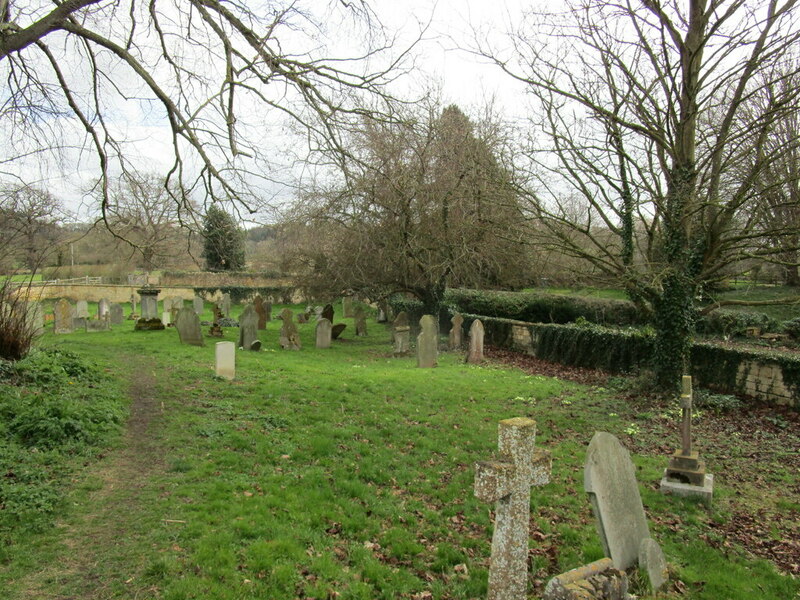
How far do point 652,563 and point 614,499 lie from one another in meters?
0.55

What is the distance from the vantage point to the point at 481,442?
761 centimetres

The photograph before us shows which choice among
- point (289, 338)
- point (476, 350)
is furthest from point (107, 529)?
point (289, 338)

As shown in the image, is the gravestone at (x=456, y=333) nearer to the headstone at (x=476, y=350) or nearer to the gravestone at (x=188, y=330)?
the headstone at (x=476, y=350)

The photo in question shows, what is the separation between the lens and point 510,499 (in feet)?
11.9

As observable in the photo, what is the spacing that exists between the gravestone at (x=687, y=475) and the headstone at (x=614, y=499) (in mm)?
2060

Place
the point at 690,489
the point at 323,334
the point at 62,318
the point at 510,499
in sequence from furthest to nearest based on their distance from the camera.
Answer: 1. the point at 62,318
2. the point at 323,334
3. the point at 690,489
4. the point at 510,499

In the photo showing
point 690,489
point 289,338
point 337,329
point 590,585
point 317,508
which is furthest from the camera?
point 337,329

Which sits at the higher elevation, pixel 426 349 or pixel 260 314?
pixel 260 314

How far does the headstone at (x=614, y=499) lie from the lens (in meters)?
3.99

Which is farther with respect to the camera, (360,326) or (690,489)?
(360,326)

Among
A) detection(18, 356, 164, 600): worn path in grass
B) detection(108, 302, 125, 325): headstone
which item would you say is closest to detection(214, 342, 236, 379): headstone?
detection(18, 356, 164, 600): worn path in grass

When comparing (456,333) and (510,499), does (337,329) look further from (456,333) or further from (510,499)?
(510,499)

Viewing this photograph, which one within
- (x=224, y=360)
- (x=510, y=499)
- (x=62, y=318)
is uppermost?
(x=62, y=318)

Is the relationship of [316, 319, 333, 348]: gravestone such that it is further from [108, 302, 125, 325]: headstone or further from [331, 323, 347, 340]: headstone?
[108, 302, 125, 325]: headstone
